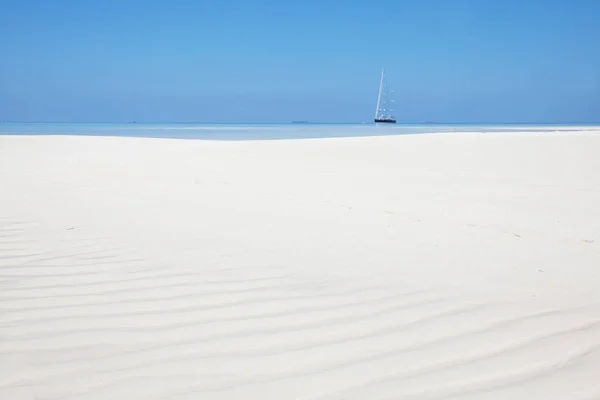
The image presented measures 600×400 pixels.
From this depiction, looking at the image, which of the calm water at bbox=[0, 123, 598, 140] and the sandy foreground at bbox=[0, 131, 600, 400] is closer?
the sandy foreground at bbox=[0, 131, 600, 400]

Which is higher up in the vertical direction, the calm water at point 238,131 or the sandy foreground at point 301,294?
the sandy foreground at point 301,294

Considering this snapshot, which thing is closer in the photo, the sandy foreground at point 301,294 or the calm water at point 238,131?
the sandy foreground at point 301,294

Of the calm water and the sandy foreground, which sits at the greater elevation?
the sandy foreground

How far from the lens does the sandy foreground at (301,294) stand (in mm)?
1749

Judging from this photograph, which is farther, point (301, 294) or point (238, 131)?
point (238, 131)

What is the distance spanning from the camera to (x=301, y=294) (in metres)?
2.61

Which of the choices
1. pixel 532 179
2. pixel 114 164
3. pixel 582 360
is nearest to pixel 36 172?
pixel 114 164

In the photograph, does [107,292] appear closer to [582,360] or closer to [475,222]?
[582,360]

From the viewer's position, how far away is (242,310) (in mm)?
2373

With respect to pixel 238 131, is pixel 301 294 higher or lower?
higher

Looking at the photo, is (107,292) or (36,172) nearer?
(107,292)

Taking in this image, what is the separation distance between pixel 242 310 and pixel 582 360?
1.46 meters

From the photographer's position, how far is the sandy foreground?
1.75 m

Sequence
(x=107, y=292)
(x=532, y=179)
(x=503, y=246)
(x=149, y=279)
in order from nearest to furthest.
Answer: (x=107, y=292) → (x=149, y=279) → (x=503, y=246) → (x=532, y=179)
